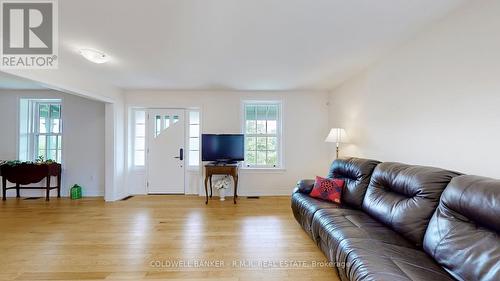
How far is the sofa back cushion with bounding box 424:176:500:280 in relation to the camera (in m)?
1.24

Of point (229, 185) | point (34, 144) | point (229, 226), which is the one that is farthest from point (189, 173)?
point (34, 144)

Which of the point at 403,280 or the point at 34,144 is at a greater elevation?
the point at 34,144

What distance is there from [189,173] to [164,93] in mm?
1779

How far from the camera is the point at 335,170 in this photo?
336 centimetres

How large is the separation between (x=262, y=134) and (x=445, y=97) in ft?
10.8

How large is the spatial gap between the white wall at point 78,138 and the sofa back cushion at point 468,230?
17.9 ft

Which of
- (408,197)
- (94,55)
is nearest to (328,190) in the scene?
(408,197)

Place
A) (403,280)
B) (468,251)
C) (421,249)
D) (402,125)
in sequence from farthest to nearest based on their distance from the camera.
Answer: (402,125) → (421,249) → (468,251) → (403,280)

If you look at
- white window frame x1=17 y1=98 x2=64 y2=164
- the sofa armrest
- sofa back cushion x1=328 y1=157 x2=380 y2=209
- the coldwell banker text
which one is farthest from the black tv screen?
white window frame x1=17 y1=98 x2=64 y2=164

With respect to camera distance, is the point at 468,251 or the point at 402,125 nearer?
the point at 468,251

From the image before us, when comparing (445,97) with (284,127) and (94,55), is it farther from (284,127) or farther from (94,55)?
(94,55)

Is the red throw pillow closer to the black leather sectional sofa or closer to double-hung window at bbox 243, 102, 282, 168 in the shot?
the black leather sectional sofa

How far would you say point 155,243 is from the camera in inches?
104

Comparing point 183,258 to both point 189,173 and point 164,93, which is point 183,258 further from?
point 164,93
